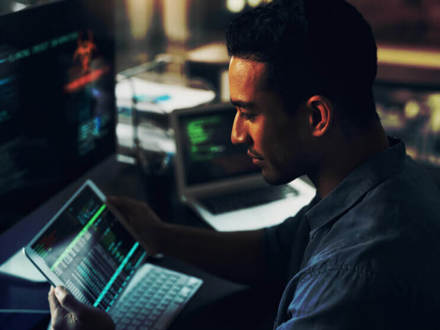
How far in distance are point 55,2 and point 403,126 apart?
2.61 metres

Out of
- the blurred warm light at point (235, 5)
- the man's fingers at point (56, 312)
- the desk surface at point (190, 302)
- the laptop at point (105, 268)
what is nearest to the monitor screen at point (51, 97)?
the desk surface at point (190, 302)

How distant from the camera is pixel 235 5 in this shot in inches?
144

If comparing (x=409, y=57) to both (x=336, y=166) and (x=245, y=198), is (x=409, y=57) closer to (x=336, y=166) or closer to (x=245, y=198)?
(x=245, y=198)

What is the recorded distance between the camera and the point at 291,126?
3.20 feet

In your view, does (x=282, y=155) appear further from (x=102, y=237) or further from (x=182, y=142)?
(x=182, y=142)

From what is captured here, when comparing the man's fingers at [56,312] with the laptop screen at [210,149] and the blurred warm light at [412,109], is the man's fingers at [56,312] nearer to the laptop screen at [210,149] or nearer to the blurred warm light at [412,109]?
the laptop screen at [210,149]

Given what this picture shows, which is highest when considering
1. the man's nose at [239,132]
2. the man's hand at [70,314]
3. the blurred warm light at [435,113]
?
the man's nose at [239,132]

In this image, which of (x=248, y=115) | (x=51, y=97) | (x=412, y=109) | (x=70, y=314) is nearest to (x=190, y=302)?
(x=70, y=314)

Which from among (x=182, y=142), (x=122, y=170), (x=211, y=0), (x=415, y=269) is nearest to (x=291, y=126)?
(x=415, y=269)

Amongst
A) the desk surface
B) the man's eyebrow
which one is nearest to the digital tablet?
the desk surface

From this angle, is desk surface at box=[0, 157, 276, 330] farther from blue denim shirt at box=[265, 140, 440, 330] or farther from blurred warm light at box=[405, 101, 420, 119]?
blurred warm light at box=[405, 101, 420, 119]

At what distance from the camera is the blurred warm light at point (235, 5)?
11.8ft

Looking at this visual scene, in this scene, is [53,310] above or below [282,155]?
below

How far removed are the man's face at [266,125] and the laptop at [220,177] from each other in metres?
0.61
